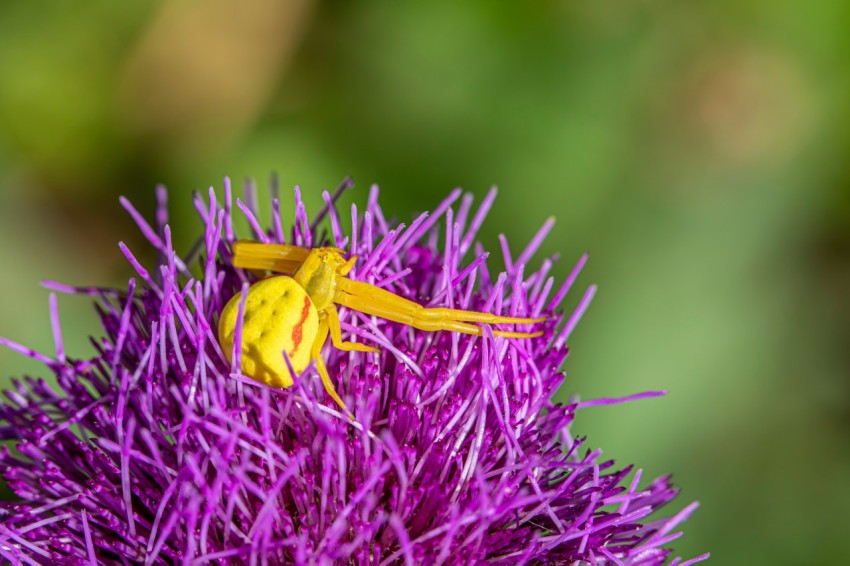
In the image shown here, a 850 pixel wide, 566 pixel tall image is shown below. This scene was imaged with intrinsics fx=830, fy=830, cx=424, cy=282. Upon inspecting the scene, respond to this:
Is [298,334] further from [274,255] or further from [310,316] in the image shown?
[274,255]

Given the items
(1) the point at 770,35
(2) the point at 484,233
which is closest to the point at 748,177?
(1) the point at 770,35

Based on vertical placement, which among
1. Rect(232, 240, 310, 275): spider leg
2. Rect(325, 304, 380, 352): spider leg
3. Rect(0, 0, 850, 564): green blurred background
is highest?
Rect(0, 0, 850, 564): green blurred background

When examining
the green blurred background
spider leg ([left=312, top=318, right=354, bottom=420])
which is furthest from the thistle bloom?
the green blurred background

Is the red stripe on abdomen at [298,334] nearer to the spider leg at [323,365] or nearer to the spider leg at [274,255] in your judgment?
the spider leg at [323,365]

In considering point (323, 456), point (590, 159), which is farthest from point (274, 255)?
point (590, 159)

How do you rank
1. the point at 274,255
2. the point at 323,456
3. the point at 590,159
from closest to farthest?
1. the point at 323,456
2. the point at 274,255
3. the point at 590,159

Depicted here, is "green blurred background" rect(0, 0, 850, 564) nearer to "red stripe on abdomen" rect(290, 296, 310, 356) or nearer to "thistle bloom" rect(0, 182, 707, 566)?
"thistle bloom" rect(0, 182, 707, 566)
